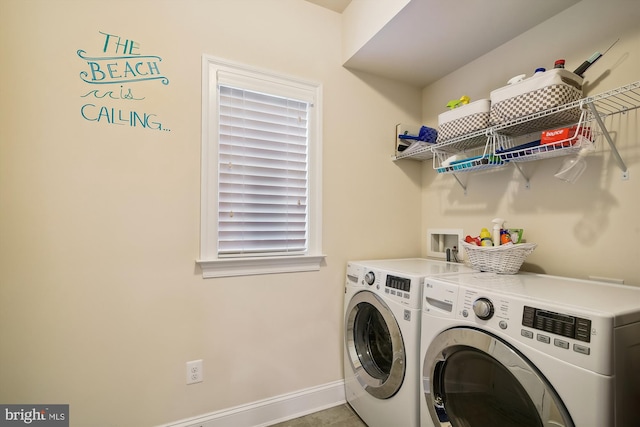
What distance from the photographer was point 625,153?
4.20 ft

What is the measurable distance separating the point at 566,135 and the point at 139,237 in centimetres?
202

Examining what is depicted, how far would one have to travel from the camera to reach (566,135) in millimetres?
1217

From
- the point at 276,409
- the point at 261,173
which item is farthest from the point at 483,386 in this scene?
the point at 261,173

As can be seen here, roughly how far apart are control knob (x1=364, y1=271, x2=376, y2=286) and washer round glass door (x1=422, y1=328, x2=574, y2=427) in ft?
1.60

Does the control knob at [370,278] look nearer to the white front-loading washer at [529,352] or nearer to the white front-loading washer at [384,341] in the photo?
the white front-loading washer at [384,341]

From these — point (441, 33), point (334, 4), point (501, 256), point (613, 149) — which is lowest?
point (501, 256)

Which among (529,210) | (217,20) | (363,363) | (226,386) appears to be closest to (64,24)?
(217,20)

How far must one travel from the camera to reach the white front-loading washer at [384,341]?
4.52 ft

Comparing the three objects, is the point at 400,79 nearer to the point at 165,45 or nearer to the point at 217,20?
the point at 217,20

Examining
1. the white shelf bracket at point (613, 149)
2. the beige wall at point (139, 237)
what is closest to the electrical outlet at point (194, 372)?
the beige wall at point (139, 237)

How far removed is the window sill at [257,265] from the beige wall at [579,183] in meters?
1.12

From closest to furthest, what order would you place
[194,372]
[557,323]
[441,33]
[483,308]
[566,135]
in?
[557,323] → [483,308] → [566,135] → [194,372] → [441,33]

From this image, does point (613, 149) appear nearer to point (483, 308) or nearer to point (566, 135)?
point (566, 135)

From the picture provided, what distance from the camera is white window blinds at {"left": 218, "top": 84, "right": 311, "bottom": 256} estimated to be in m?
1.67
